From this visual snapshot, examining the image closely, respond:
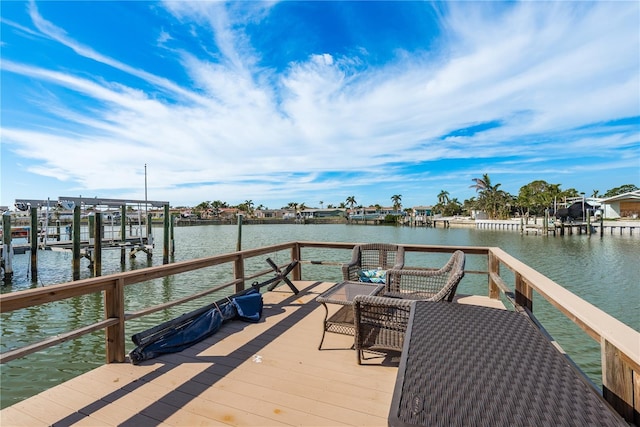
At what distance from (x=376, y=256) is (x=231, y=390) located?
2.95m

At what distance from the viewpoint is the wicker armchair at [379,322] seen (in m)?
2.21

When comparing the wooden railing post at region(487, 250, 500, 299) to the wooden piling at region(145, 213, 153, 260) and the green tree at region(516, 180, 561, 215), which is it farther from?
the green tree at region(516, 180, 561, 215)

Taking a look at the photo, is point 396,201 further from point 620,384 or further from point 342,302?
point 620,384

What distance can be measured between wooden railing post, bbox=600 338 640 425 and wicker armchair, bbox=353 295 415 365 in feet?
3.88

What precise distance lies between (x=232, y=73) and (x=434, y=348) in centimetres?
836

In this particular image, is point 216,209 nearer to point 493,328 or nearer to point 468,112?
point 468,112

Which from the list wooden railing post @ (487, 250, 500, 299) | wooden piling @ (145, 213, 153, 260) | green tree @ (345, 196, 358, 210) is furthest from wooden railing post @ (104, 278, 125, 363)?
green tree @ (345, 196, 358, 210)

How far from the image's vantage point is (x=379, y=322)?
2346mm

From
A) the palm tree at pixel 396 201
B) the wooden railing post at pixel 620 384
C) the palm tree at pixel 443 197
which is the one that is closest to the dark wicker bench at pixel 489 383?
the wooden railing post at pixel 620 384

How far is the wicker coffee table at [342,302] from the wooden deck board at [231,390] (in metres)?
0.12

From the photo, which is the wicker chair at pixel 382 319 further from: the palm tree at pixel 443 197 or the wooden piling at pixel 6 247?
the palm tree at pixel 443 197

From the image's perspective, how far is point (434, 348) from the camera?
1.27 m

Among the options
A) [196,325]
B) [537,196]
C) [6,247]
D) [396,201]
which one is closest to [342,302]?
[196,325]

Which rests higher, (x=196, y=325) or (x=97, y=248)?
(x=97, y=248)
